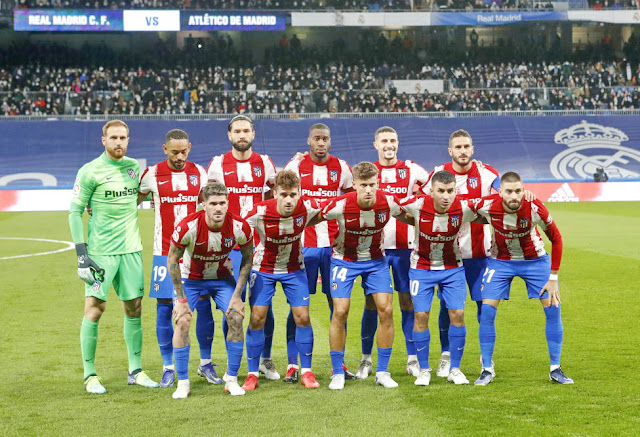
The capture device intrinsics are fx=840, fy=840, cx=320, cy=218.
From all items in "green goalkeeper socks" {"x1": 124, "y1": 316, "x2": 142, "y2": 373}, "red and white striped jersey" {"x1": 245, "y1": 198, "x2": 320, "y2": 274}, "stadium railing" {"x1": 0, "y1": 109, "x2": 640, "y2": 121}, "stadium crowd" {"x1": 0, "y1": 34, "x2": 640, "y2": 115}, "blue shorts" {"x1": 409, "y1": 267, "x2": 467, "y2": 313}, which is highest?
"stadium crowd" {"x1": 0, "y1": 34, "x2": 640, "y2": 115}

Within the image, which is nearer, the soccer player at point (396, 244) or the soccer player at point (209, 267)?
the soccer player at point (209, 267)

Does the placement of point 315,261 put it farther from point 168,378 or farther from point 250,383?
point 168,378

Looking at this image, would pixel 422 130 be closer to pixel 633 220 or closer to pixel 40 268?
pixel 633 220

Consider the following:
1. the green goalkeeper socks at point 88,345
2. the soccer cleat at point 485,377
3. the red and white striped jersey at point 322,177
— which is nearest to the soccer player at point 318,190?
the red and white striped jersey at point 322,177

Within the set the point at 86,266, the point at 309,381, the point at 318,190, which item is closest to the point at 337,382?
the point at 309,381

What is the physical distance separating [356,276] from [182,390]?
1.75 meters

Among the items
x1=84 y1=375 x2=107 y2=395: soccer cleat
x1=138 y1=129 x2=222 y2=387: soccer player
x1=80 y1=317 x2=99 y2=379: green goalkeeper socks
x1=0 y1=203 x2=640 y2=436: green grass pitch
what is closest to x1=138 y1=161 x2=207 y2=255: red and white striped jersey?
x1=138 y1=129 x2=222 y2=387: soccer player

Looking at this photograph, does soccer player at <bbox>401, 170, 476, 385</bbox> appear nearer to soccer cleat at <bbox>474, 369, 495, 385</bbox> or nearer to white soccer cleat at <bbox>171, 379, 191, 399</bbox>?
soccer cleat at <bbox>474, 369, 495, 385</bbox>

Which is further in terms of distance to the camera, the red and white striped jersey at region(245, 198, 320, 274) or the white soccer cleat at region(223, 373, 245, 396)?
the red and white striped jersey at region(245, 198, 320, 274)

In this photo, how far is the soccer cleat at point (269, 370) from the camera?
7589 millimetres

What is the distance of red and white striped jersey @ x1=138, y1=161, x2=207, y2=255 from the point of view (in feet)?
24.9

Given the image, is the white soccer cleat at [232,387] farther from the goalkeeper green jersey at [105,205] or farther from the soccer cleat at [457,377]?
the soccer cleat at [457,377]

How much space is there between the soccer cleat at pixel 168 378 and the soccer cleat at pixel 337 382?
1.40 meters

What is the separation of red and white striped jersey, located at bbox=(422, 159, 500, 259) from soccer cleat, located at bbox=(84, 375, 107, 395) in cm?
337
